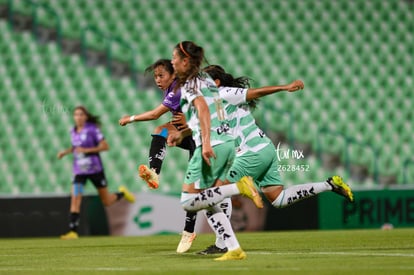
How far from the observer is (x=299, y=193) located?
386 inches

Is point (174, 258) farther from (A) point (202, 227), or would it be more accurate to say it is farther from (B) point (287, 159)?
(B) point (287, 159)

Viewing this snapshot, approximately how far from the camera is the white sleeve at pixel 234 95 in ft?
29.2

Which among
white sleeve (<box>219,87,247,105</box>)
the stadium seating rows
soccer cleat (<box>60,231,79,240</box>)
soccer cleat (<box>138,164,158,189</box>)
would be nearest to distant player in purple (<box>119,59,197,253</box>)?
soccer cleat (<box>138,164,158,189</box>)

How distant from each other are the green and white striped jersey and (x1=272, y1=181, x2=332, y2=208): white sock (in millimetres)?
1852

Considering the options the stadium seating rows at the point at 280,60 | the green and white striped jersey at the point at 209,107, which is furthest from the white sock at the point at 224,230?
the stadium seating rows at the point at 280,60

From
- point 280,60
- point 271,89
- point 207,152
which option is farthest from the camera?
point 280,60

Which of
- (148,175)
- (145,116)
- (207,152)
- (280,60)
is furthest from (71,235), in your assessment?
(280,60)

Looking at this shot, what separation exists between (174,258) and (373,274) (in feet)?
8.59

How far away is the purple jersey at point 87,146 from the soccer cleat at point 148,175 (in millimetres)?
4582

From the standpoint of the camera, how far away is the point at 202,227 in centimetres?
1529

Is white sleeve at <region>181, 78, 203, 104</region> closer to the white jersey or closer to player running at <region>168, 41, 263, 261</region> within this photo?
player running at <region>168, 41, 263, 261</region>

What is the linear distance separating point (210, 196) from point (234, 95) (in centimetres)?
140

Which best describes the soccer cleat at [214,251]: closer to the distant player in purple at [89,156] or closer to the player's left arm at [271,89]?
the player's left arm at [271,89]

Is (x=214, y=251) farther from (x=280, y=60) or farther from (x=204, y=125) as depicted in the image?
(x=280, y=60)
